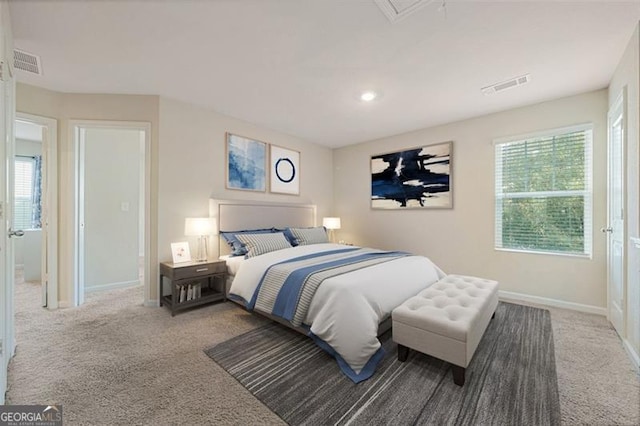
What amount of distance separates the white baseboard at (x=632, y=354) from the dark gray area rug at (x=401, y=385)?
46 centimetres

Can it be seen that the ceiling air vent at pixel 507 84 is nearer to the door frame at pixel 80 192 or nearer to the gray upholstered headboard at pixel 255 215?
the gray upholstered headboard at pixel 255 215

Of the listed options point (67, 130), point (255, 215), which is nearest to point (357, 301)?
point (255, 215)

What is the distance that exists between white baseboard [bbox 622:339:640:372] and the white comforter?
1.46 m

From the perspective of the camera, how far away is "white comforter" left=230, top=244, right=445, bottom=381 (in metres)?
1.83

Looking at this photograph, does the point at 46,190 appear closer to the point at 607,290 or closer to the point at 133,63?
the point at 133,63

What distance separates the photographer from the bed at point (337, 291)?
185cm

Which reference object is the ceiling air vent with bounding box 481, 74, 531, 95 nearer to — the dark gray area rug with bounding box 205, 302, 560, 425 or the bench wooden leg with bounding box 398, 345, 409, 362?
the dark gray area rug with bounding box 205, 302, 560, 425

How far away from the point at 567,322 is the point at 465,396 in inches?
77.7

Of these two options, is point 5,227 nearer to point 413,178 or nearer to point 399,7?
point 399,7

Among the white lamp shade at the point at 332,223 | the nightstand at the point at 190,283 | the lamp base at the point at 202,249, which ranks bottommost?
the nightstand at the point at 190,283

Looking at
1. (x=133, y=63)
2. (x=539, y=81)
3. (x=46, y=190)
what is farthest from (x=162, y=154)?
(x=539, y=81)

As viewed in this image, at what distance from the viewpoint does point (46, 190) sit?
293 cm

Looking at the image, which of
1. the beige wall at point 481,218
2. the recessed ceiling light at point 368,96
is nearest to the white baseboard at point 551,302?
the beige wall at point 481,218

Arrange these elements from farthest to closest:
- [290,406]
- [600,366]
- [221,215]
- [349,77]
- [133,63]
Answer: [221,215] < [349,77] < [133,63] < [600,366] < [290,406]
